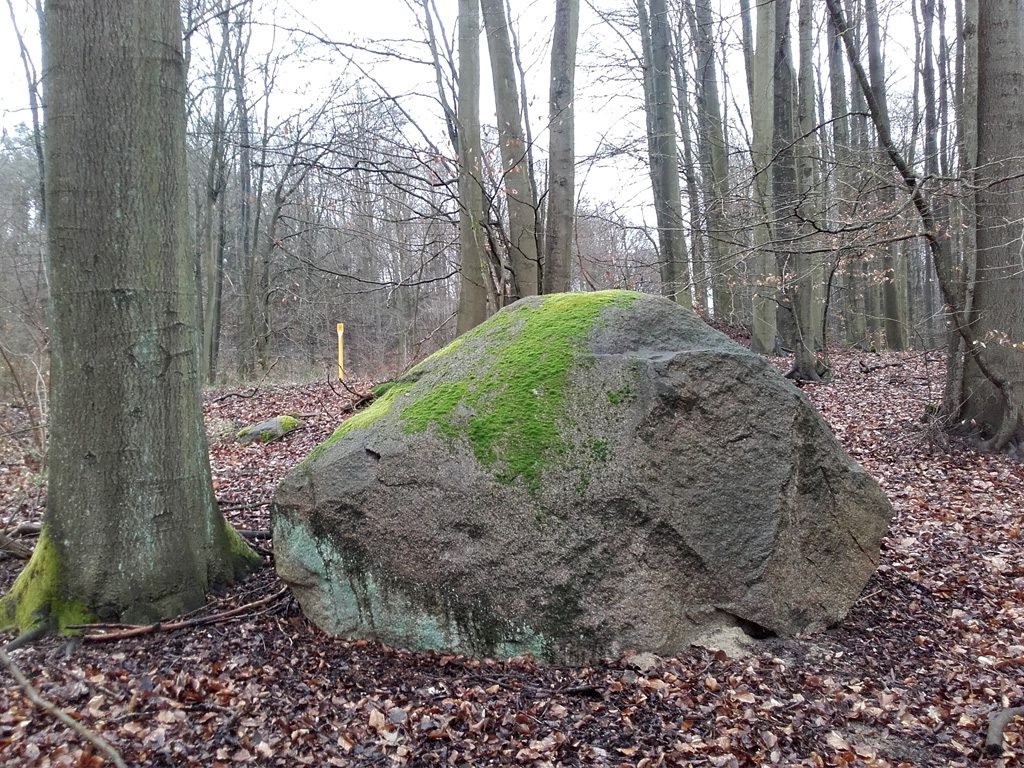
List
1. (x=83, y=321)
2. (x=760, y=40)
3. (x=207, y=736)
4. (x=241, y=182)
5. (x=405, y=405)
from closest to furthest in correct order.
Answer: (x=207, y=736), (x=83, y=321), (x=405, y=405), (x=760, y=40), (x=241, y=182)

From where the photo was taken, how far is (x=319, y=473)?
3891 mm

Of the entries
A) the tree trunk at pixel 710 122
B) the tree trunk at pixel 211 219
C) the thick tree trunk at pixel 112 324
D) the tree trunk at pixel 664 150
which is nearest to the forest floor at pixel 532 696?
the thick tree trunk at pixel 112 324

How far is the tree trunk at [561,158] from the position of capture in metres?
8.47

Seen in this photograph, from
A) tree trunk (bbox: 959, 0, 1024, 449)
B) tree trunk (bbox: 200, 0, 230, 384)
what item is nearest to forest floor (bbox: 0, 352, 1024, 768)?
tree trunk (bbox: 959, 0, 1024, 449)

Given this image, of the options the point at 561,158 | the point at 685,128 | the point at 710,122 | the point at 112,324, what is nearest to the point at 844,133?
the point at 685,128

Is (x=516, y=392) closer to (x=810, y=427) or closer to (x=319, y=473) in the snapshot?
(x=319, y=473)

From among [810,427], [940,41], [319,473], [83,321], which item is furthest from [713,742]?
[940,41]

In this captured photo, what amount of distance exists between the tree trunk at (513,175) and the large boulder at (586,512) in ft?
15.2

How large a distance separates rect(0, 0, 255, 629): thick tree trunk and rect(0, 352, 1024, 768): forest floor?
0.38 metres

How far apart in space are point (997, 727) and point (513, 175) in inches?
284

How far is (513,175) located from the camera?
28.1ft

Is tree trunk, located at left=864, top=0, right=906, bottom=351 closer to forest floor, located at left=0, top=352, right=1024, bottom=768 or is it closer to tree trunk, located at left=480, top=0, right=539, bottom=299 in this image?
tree trunk, located at left=480, top=0, right=539, bottom=299

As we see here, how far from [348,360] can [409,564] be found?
21.4 meters

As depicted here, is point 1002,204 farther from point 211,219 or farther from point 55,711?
point 211,219
